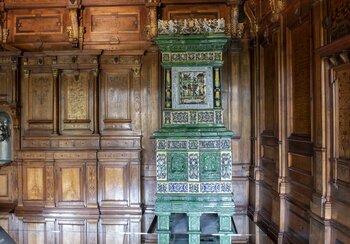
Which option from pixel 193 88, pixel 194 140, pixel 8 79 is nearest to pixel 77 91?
pixel 8 79

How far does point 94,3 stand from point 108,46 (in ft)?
2.34

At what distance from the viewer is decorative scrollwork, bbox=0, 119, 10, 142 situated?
216 inches

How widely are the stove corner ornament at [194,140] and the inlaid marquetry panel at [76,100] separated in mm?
2139

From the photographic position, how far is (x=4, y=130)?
5.53m

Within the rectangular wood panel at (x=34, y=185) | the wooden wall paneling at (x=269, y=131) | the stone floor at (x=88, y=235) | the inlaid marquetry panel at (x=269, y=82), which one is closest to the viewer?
the wooden wall paneling at (x=269, y=131)

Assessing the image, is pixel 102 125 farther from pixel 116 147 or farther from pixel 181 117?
pixel 181 117

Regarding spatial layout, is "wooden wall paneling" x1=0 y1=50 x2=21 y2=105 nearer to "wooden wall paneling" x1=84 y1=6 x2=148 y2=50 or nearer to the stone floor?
"wooden wall paneling" x1=84 y1=6 x2=148 y2=50

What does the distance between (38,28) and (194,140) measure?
140 inches

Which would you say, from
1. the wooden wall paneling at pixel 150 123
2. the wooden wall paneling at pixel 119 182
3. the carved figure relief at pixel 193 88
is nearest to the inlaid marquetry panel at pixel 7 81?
the wooden wall paneling at pixel 119 182

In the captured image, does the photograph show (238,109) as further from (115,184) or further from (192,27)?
(115,184)

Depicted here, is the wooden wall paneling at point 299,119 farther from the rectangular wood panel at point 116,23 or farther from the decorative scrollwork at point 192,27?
the rectangular wood panel at point 116,23

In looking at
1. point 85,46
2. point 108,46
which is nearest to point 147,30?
point 108,46

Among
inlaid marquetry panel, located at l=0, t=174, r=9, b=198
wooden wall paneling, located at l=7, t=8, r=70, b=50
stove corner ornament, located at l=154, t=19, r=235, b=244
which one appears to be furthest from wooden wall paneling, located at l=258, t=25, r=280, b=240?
inlaid marquetry panel, located at l=0, t=174, r=9, b=198

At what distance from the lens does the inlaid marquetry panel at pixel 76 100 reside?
17.8ft
